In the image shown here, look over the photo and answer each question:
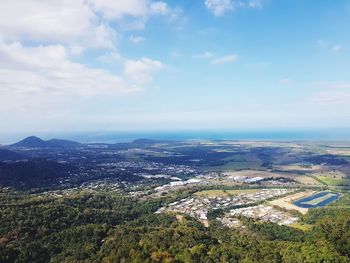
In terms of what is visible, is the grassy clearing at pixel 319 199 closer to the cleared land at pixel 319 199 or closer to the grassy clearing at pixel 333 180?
the cleared land at pixel 319 199

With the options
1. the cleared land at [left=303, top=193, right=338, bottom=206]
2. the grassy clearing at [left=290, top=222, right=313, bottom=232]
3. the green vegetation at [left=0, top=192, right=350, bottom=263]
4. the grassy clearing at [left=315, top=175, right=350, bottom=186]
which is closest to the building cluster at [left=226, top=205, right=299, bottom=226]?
the grassy clearing at [left=290, top=222, right=313, bottom=232]

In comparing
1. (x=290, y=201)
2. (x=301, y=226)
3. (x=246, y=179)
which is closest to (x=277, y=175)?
(x=246, y=179)

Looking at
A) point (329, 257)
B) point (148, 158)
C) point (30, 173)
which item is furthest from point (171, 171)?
point (329, 257)

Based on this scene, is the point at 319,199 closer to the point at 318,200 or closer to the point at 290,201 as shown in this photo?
the point at 318,200

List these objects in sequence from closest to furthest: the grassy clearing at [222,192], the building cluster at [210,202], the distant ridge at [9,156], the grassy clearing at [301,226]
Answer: the grassy clearing at [301,226]
the building cluster at [210,202]
the grassy clearing at [222,192]
the distant ridge at [9,156]

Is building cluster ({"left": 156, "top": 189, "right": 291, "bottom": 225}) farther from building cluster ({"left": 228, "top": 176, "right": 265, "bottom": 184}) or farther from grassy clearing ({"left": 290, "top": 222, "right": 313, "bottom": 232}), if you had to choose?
grassy clearing ({"left": 290, "top": 222, "right": 313, "bottom": 232})

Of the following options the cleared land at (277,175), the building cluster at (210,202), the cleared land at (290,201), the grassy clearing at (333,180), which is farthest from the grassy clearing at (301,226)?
the grassy clearing at (333,180)
